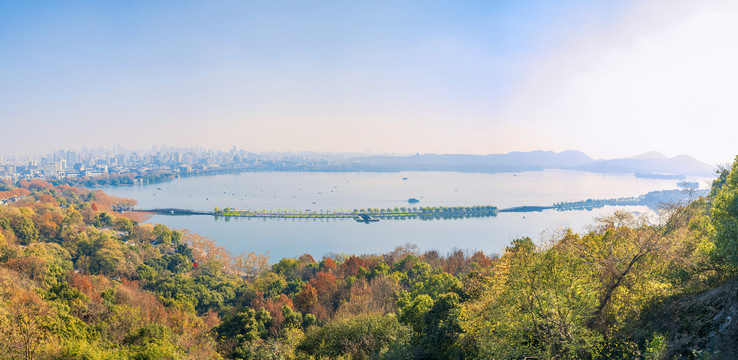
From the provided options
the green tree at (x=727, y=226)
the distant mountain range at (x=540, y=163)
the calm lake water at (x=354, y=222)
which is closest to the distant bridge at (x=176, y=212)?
the calm lake water at (x=354, y=222)

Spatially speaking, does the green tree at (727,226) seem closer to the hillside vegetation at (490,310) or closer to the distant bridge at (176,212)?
the hillside vegetation at (490,310)

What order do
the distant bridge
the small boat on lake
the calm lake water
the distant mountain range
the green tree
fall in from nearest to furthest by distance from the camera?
1. the green tree
2. the calm lake water
3. the small boat on lake
4. the distant bridge
5. the distant mountain range

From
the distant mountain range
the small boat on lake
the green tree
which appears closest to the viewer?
the green tree

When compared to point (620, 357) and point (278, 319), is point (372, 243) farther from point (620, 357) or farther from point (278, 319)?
point (620, 357)

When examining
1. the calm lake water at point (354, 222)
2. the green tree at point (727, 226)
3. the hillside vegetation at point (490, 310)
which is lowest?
the calm lake water at point (354, 222)

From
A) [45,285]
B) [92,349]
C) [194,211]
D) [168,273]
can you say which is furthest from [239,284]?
[194,211]

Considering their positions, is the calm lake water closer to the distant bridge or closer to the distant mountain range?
the distant bridge

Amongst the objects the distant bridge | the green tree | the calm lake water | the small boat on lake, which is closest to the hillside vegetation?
the green tree

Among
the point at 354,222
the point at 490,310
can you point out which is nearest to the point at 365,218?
the point at 354,222
